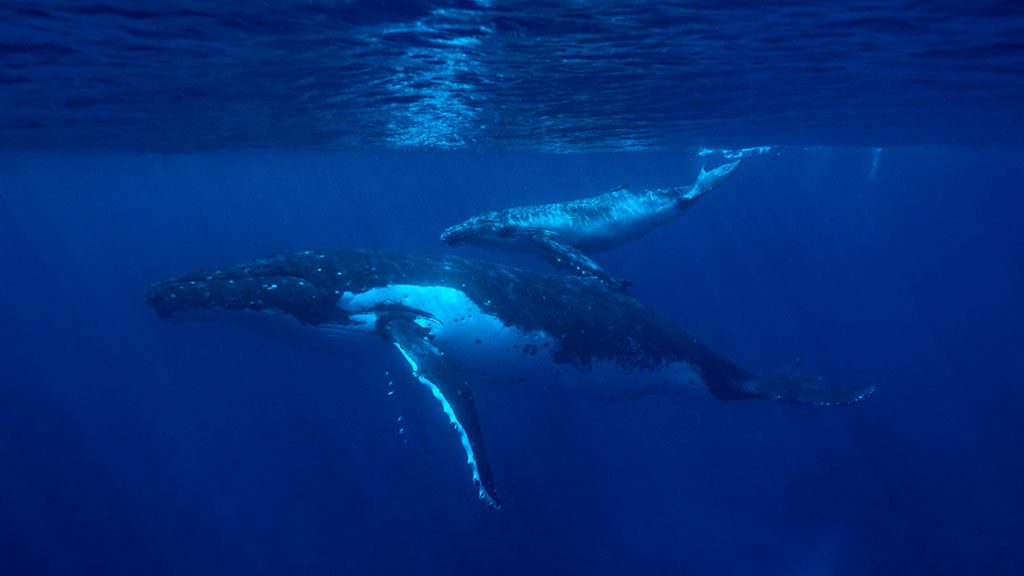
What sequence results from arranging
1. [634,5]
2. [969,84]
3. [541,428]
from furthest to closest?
[541,428], [969,84], [634,5]

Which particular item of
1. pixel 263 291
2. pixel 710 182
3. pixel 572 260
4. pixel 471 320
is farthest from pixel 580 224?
pixel 263 291

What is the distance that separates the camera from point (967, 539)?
64.6 feet

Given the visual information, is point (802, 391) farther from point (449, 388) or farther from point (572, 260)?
point (449, 388)

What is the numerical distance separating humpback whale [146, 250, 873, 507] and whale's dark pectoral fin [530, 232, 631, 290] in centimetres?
24

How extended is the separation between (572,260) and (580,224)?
415cm

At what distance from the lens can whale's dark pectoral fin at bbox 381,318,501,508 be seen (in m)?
7.76

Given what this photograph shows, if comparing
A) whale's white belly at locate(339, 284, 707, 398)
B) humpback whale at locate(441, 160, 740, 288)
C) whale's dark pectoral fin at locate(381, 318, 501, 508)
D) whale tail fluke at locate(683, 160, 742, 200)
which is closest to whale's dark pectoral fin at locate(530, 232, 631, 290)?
humpback whale at locate(441, 160, 740, 288)

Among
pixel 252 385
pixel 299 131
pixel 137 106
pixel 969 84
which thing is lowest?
pixel 252 385

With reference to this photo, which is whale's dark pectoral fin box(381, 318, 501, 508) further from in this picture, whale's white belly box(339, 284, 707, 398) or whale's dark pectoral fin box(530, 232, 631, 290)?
whale's dark pectoral fin box(530, 232, 631, 290)

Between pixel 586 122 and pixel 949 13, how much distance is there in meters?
15.2

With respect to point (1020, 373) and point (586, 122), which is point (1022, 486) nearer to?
point (1020, 373)

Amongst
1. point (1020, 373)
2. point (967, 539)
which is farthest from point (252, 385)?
point (1020, 373)

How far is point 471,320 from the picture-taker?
1022 centimetres

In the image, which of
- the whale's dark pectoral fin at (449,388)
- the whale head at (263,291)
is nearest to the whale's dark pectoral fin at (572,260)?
the whale's dark pectoral fin at (449,388)
